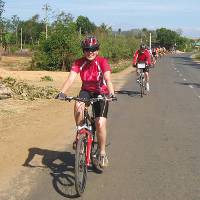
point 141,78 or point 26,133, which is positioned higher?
point 141,78

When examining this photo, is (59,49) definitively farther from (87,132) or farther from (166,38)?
(166,38)

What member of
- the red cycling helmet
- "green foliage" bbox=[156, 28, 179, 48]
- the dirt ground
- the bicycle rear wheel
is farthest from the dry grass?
"green foliage" bbox=[156, 28, 179, 48]

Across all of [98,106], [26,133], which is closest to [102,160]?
[98,106]

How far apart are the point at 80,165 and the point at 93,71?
52.6 inches

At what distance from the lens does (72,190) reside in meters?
6.25

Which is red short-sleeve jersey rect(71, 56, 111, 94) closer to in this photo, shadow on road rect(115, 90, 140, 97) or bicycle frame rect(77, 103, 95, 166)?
bicycle frame rect(77, 103, 95, 166)

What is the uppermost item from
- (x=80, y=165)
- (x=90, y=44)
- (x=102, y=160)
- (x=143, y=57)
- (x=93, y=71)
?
(x=90, y=44)

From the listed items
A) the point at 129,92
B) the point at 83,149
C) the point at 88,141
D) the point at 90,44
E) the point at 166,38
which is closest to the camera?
the point at 83,149

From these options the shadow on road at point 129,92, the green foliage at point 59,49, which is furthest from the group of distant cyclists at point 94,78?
the green foliage at point 59,49

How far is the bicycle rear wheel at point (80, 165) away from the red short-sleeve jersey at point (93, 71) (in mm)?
833

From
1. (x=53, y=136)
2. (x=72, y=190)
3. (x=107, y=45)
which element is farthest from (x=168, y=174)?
(x=107, y=45)

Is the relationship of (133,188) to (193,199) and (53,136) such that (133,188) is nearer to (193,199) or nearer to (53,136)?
(193,199)

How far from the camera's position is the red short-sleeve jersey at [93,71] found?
6.71 m

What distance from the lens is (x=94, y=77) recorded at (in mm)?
6777
